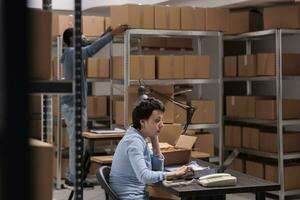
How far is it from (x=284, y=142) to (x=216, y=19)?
154cm

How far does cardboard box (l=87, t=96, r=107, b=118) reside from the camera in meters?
6.25

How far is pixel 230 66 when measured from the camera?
6.14m

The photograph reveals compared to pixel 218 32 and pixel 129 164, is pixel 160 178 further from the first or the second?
pixel 218 32

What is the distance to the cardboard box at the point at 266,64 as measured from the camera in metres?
5.43

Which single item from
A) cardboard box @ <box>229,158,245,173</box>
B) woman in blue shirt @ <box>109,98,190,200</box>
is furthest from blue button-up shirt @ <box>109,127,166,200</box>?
cardboard box @ <box>229,158,245,173</box>

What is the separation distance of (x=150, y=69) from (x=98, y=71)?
4.23 ft

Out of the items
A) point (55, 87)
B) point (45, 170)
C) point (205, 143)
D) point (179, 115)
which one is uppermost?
point (55, 87)

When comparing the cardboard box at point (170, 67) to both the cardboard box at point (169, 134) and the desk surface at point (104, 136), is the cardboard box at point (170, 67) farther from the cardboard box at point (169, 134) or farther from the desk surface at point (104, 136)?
the cardboard box at point (169, 134)

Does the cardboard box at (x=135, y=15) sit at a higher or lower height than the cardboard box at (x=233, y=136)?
higher

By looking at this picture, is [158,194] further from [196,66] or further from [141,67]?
[196,66]

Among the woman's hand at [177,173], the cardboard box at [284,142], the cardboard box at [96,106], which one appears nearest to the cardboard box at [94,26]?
the cardboard box at [96,106]

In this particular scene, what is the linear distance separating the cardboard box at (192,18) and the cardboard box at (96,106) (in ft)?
5.00

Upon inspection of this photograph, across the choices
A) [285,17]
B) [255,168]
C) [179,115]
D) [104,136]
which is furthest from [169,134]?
[285,17]

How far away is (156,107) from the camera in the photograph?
3139mm
